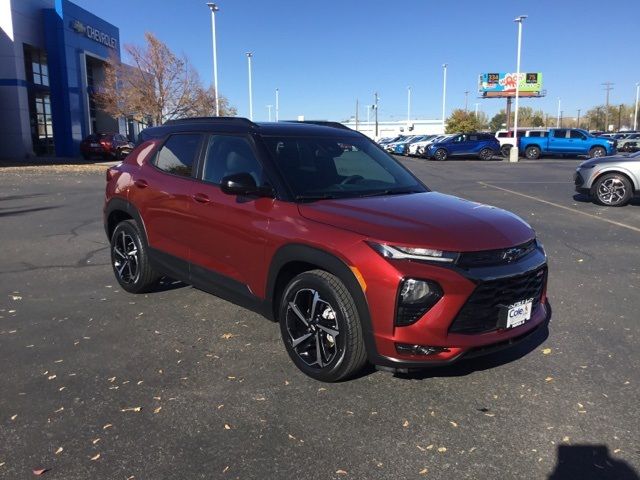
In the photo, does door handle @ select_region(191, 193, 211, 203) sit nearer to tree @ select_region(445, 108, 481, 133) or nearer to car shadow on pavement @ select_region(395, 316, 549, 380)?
car shadow on pavement @ select_region(395, 316, 549, 380)

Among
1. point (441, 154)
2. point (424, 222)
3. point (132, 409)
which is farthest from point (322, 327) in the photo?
point (441, 154)

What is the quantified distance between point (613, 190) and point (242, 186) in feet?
37.0

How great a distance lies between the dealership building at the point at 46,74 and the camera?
31578mm

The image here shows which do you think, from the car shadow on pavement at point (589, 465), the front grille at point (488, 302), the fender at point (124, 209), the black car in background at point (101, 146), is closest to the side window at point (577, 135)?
the black car in background at point (101, 146)

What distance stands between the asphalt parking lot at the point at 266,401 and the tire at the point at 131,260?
16 centimetres

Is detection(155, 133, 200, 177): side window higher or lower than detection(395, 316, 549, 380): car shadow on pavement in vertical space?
higher

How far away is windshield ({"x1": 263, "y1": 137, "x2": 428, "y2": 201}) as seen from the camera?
4027 mm

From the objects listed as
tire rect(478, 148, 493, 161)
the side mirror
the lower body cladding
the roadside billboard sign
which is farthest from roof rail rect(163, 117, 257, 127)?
the roadside billboard sign

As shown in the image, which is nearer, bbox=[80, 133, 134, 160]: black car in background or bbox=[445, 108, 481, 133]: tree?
bbox=[80, 133, 134, 160]: black car in background

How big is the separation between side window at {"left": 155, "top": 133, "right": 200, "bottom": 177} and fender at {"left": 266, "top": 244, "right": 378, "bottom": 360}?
153cm

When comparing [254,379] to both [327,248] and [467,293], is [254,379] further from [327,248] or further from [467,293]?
[467,293]

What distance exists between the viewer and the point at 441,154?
3497 centimetres

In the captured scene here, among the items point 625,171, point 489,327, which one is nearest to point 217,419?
point 489,327

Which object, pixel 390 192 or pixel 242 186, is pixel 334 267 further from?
pixel 390 192
